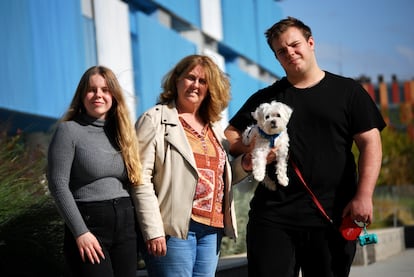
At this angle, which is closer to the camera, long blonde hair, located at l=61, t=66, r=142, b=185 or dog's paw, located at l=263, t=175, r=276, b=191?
long blonde hair, located at l=61, t=66, r=142, b=185

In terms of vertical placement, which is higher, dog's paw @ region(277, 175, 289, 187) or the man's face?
the man's face

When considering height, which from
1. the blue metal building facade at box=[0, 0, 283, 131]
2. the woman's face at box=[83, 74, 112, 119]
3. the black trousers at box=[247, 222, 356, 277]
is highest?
the blue metal building facade at box=[0, 0, 283, 131]

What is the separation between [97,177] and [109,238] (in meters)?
0.33

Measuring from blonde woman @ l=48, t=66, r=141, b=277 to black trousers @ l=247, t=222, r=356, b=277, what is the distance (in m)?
0.68

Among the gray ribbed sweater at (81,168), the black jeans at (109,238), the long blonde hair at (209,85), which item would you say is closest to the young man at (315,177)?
the long blonde hair at (209,85)

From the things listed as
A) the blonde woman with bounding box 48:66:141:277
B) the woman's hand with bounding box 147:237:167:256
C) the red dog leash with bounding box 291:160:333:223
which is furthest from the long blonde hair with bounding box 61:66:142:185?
the red dog leash with bounding box 291:160:333:223

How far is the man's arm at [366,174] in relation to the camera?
437cm

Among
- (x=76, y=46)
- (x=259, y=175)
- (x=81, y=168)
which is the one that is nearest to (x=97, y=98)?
(x=81, y=168)

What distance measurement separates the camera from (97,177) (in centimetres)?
428

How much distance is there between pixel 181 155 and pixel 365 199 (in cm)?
105

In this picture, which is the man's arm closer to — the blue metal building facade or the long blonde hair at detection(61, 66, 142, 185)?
the long blonde hair at detection(61, 66, 142, 185)

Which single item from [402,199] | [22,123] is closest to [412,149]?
[402,199]

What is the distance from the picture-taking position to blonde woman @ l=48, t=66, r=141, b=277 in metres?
4.15

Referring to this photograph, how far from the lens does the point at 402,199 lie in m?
28.2
